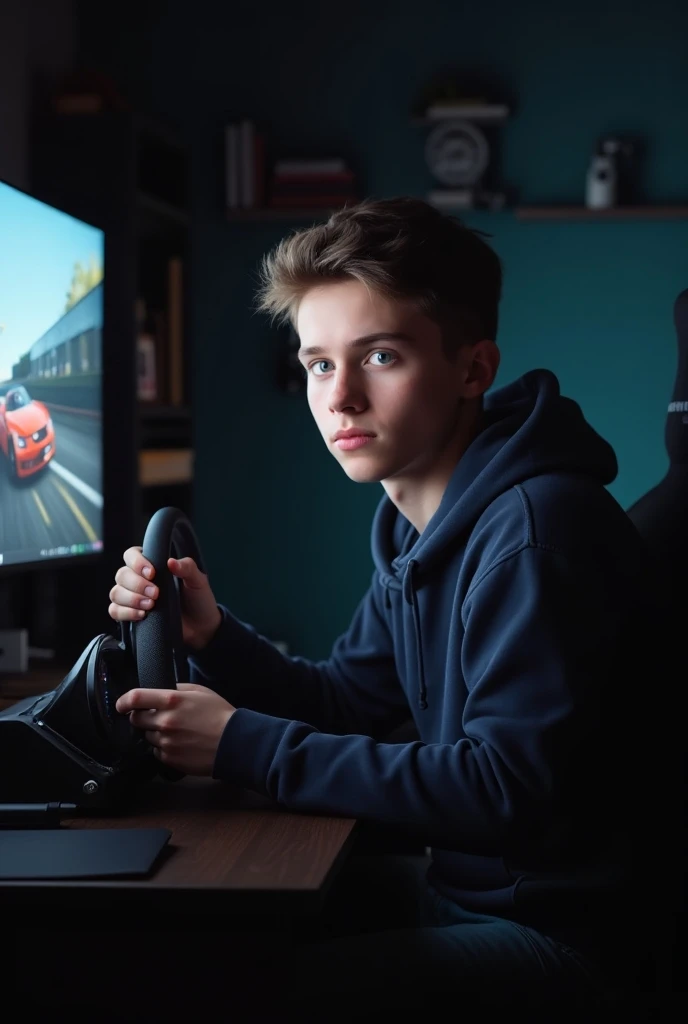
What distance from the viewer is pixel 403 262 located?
4.04ft

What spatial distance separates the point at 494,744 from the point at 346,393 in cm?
41

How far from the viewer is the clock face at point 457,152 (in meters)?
3.69

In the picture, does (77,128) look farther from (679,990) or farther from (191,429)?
(679,990)

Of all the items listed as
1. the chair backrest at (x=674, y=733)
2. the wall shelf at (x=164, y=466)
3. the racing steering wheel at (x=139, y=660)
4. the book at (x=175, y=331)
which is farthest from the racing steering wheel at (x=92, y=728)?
the book at (x=175, y=331)

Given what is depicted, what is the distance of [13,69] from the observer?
3.02 metres

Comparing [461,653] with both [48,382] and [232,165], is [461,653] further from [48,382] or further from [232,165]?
[232,165]

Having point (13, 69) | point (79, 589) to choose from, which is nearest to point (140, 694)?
point (79, 589)

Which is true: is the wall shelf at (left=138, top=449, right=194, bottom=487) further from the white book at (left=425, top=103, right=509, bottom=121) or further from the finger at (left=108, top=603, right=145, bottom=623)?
the finger at (left=108, top=603, right=145, bottom=623)

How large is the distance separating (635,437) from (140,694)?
3.03m

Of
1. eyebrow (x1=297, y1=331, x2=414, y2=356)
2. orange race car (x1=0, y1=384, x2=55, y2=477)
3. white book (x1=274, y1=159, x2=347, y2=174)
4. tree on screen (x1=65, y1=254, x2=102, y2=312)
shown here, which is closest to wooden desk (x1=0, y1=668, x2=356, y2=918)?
eyebrow (x1=297, y1=331, x2=414, y2=356)

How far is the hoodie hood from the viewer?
116 cm

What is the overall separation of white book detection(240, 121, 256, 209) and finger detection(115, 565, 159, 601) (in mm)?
2847

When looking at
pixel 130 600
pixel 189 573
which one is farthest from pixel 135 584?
pixel 189 573

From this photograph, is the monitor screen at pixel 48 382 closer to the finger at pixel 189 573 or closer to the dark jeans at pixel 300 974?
the finger at pixel 189 573
